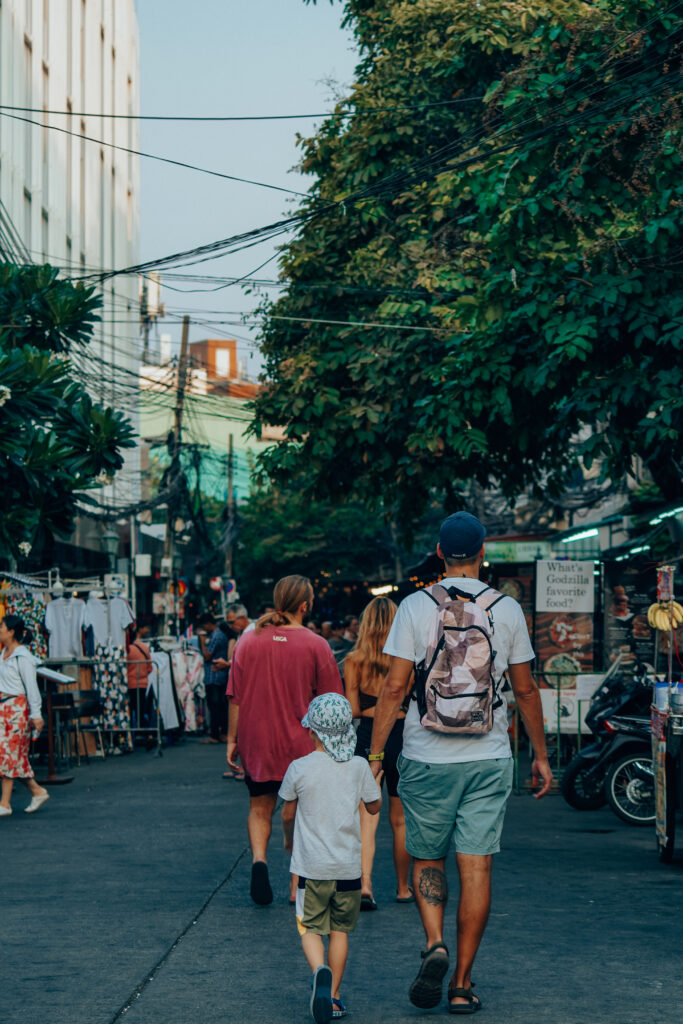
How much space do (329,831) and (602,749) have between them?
682cm

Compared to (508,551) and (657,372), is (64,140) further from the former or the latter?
(657,372)

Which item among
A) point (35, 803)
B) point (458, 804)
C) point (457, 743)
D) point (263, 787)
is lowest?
point (35, 803)

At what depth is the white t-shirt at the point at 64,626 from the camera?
19.1 m

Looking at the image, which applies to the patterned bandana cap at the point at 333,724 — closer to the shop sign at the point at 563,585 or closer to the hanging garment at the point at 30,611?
the shop sign at the point at 563,585

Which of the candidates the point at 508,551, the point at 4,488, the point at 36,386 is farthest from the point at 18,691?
the point at 508,551

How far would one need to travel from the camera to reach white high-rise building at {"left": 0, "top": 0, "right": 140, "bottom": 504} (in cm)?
2560

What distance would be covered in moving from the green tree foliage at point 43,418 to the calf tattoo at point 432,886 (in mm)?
7863

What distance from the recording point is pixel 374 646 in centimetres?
863

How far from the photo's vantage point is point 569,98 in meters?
13.2

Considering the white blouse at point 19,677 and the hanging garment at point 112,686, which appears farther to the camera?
the hanging garment at point 112,686

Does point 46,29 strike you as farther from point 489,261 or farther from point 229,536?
point 229,536

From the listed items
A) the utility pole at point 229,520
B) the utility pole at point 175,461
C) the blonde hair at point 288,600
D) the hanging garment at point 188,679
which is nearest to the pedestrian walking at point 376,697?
the blonde hair at point 288,600

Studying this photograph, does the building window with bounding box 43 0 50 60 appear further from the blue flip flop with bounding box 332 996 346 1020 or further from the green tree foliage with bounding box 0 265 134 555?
the blue flip flop with bounding box 332 996 346 1020

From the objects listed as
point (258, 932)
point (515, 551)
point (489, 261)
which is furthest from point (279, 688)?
point (515, 551)
